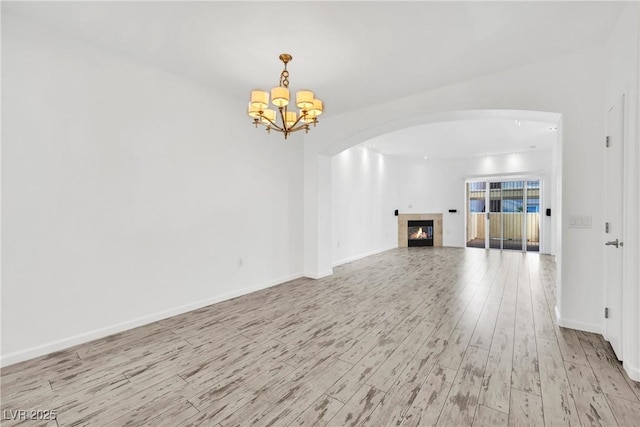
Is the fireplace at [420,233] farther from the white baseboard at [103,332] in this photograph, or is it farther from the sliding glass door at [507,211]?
the white baseboard at [103,332]

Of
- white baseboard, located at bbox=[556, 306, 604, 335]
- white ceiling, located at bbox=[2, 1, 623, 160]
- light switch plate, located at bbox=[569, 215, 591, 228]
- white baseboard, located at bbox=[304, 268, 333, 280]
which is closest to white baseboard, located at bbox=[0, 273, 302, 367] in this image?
white baseboard, located at bbox=[304, 268, 333, 280]

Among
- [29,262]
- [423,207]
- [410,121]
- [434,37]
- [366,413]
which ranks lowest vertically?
[366,413]

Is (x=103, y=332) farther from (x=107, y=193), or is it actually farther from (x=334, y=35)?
(x=334, y=35)

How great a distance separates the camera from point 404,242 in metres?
9.42

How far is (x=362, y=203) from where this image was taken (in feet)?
24.8

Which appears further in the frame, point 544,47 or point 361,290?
point 361,290

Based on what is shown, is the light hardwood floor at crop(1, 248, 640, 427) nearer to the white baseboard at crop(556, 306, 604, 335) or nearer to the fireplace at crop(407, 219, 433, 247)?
the white baseboard at crop(556, 306, 604, 335)

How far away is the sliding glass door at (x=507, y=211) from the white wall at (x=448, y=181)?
397 millimetres

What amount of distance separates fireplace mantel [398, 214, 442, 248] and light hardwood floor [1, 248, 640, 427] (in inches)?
218

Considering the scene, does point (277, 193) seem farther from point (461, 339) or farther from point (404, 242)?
point (404, 242)

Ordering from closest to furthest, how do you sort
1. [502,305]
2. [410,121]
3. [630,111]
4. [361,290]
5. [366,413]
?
[366,413] → [630,111] → [502,305] → [410,121] → [361,290]

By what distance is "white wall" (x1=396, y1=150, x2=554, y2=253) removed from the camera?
334 inches

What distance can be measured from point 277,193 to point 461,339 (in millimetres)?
3516

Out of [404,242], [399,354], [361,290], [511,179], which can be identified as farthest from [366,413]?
[511,179]
